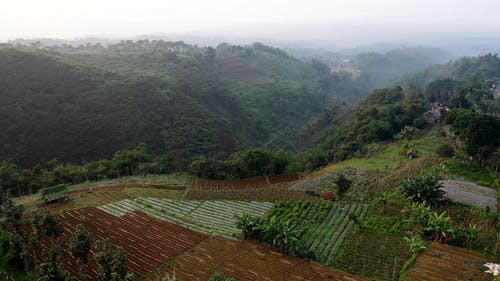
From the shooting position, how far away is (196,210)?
3447 cm

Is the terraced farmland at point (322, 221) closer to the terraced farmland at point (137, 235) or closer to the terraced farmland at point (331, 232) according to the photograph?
the terraced farmland at point (331, 232)

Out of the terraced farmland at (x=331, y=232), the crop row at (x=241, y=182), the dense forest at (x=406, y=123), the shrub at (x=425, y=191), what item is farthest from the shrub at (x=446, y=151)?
the crop row at (x=241, y=182)

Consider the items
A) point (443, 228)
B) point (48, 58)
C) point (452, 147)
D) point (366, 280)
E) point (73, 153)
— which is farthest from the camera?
point (48, 58)

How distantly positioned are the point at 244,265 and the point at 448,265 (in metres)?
13.6

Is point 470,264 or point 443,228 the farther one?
point 443,228

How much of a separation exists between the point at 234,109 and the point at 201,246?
2906 inches

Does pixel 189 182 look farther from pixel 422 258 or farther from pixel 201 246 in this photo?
pixel 422 258

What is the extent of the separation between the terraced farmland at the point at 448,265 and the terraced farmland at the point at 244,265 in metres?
4.10

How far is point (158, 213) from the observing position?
110 feet

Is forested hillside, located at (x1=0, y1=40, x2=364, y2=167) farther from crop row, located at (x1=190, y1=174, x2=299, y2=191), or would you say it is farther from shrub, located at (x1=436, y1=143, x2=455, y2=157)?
shrub, located at (x1=436, y1=143, x2=455, y2=157)

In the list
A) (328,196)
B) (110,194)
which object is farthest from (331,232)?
(110,194)

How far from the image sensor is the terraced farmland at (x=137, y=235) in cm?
2550

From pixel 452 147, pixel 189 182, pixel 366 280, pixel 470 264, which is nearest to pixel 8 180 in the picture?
pixel 189 182

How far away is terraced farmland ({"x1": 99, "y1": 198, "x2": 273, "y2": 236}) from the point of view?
31.4 meters
